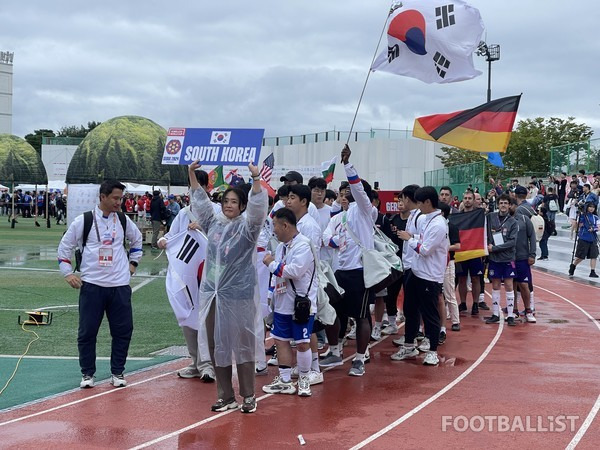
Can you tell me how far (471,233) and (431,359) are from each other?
4.04 m

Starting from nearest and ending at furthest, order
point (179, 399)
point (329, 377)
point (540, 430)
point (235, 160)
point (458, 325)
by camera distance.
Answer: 1. point (540, 430)
2. point (179, 399)
3. point (329, 377)
4. point (458, 325)
5. point (235, 160)

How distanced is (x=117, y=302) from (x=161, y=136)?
24351 mm

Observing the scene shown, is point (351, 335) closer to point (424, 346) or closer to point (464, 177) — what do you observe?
point (424, 346)

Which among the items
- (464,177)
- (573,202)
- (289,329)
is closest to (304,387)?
(289,329)

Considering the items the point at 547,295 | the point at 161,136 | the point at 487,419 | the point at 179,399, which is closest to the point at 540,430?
the point at 487,419

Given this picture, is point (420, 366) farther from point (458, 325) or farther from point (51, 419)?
point (51, 419)

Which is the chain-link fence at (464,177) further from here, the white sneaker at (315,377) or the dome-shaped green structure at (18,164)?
the dome-shaped green structure at (18,164)

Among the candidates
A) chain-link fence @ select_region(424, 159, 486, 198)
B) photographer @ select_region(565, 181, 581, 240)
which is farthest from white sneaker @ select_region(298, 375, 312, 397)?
chain-link fence @ select_region(424, 159, 486, 198)

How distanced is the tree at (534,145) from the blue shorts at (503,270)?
36891mm

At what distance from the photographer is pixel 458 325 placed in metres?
11.8

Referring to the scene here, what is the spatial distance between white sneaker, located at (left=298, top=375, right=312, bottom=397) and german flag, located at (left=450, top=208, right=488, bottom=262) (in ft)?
18.5

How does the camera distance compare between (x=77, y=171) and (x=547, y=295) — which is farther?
(x=77, y=171)

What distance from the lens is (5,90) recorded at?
110188mm

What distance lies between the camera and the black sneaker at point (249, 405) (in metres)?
6.83
